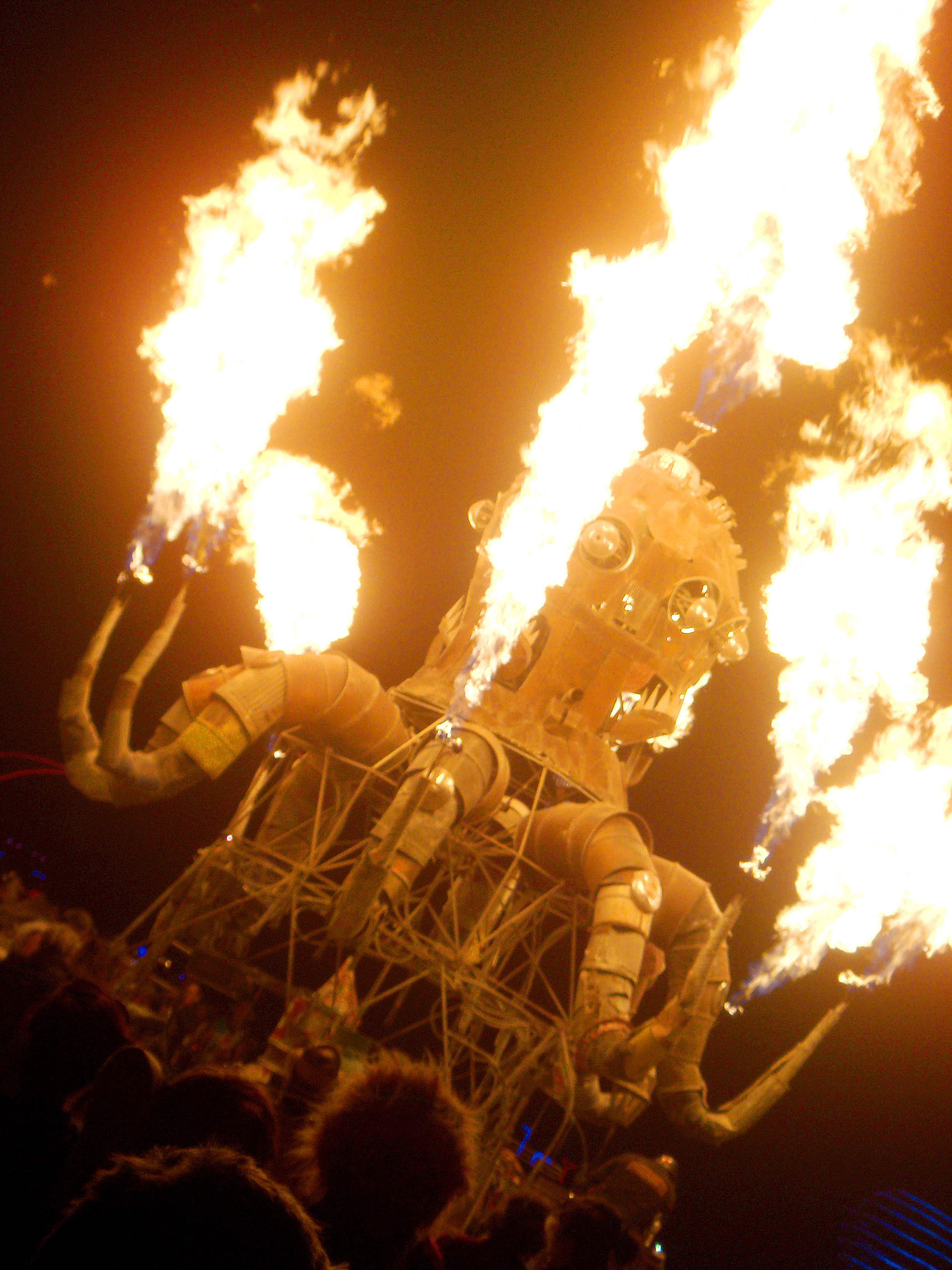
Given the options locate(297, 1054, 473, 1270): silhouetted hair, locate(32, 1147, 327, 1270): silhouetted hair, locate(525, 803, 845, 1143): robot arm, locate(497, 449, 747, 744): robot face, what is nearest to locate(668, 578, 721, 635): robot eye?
locate(497, 449, 747, 744): robot face

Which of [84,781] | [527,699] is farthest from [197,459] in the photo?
[527,699]

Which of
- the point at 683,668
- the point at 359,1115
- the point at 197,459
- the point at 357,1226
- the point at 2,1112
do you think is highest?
the point at 683,668

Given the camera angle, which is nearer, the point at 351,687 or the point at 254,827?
the point at 351,687

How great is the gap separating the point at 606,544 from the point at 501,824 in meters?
5.82

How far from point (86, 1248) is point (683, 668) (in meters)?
16.3

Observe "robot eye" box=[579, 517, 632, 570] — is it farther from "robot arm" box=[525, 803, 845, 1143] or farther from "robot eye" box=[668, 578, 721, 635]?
"robot arm" box=[525, 803, 845, 1143]

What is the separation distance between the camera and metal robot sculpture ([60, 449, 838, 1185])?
43.2ft

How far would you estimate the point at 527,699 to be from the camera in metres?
17.5

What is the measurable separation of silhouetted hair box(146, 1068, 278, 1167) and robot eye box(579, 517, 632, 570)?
1360 centimetres

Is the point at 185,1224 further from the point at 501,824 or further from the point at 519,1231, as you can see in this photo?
the point at 501,824

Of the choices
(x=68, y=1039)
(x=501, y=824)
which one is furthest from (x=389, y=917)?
(x=68, y=1039)

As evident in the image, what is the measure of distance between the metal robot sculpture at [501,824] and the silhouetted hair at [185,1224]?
310 inches

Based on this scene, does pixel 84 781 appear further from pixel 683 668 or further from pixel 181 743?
pixel 683 668

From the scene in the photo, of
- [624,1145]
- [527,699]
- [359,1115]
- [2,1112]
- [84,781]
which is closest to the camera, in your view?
[2,1112]
